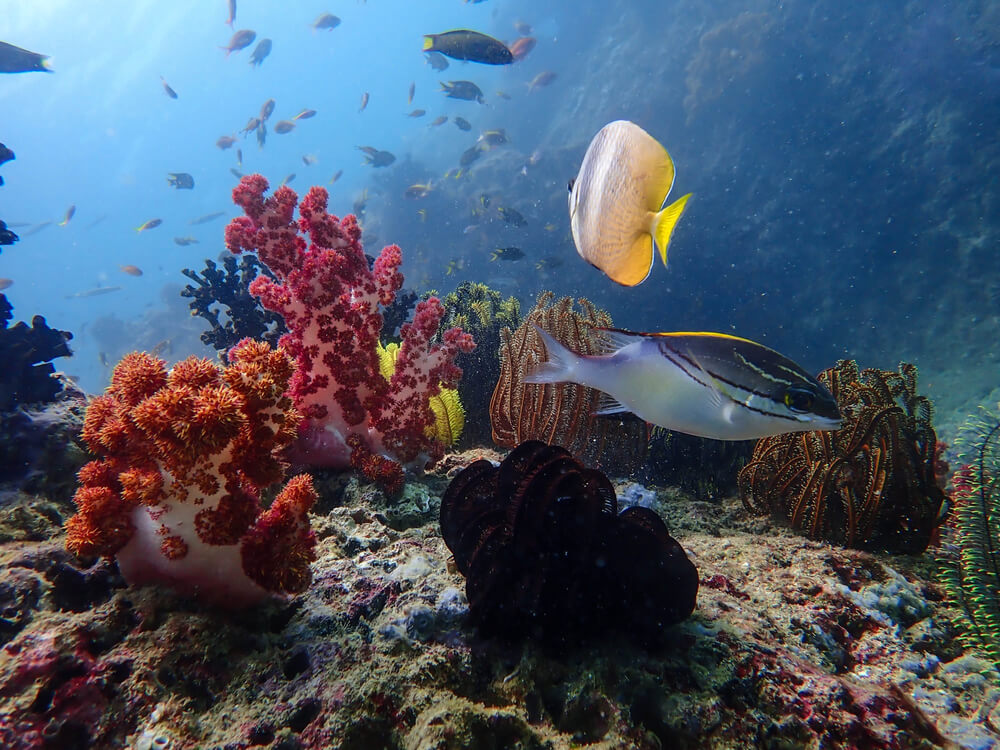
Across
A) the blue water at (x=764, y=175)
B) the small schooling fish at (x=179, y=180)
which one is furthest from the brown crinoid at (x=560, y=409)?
the small schooling fish at (x=179, y=180)

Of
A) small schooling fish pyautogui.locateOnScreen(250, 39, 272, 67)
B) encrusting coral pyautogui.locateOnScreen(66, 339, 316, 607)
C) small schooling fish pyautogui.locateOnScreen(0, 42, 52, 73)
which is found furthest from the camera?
small schooling fish pyautogui.locateOnScreen(250, 39, 272, 67)

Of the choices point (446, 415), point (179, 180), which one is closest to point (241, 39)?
point (179, 180)

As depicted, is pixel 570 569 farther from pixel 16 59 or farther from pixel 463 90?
pixel 463 90

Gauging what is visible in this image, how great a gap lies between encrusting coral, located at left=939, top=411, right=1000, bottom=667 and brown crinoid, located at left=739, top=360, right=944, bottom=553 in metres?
0.34

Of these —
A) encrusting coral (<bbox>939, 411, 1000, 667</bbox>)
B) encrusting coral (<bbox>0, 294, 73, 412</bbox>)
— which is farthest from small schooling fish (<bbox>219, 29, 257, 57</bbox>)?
encrusting coral (<bbox>939, 411, 1000, 667</bbox>)

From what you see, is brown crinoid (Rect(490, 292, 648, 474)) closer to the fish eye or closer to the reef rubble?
the reef rubble

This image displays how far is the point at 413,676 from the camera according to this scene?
63.7 inches

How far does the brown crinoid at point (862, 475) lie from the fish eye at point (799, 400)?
5.62 ft

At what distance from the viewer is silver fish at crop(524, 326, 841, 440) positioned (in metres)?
1.58

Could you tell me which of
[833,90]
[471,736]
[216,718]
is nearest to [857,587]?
[471,736]

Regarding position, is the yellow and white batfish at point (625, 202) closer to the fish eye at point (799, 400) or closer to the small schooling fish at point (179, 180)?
the fish eye at point (799, 400)

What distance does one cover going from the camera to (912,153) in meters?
19.3

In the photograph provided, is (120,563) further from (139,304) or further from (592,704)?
(139,304)

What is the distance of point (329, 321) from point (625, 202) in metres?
2.08
